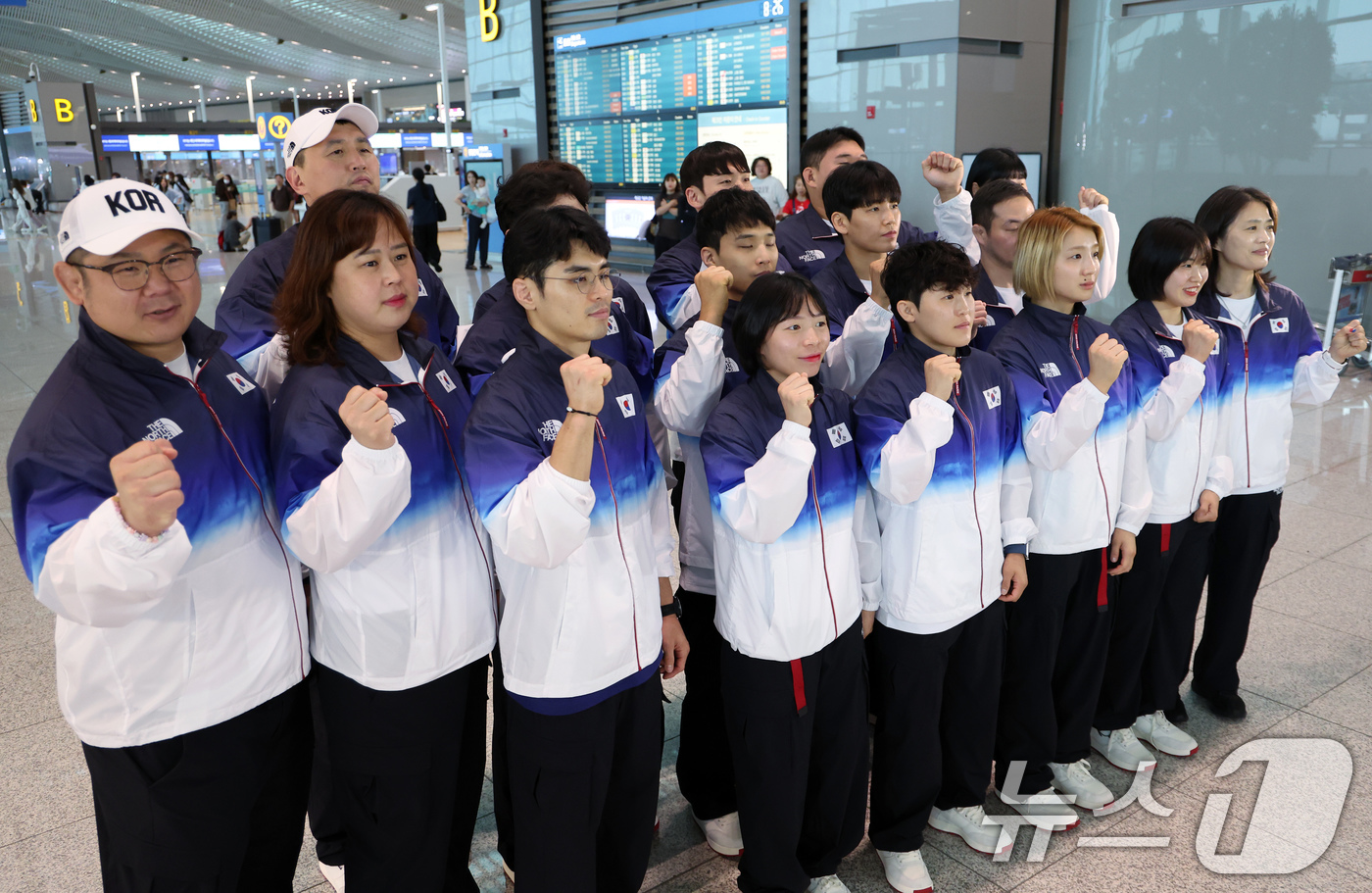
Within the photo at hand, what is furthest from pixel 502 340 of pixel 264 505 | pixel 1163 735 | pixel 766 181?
pixel 766 181

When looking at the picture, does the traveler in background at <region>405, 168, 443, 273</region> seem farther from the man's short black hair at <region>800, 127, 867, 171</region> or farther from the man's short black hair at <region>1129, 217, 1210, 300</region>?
the man's short black hair at <region>1129, 217, 1210, 300</region>

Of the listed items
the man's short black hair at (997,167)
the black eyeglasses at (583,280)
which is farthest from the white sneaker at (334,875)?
the man's short black hair at (997,167)

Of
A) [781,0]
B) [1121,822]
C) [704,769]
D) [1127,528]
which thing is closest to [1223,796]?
[1121,822]

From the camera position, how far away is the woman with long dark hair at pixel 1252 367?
114 inches

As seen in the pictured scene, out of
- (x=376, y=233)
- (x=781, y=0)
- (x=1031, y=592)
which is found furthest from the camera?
(x=781, y=0)

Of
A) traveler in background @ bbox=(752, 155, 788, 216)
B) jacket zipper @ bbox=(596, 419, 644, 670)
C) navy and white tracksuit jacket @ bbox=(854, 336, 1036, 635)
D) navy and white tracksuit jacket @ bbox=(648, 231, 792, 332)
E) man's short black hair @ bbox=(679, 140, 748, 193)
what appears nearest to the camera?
jacket zipper @ bbox=(596, 419, 644, 670)

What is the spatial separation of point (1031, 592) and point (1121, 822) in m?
0.71

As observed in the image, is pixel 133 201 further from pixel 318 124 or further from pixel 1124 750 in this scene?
pixel 1124 750

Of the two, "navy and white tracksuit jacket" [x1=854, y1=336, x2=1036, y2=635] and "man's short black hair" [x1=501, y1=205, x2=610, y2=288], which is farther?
"navy and white tracksuit jacket" [x1=854, y1=336, x2=1036, y2=635]

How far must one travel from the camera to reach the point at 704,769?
265cm

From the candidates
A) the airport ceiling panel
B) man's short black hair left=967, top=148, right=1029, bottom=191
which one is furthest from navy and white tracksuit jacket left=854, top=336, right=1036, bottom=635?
the airport ceiling panel

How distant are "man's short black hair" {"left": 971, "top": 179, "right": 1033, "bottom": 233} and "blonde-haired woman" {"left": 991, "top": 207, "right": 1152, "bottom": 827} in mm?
369

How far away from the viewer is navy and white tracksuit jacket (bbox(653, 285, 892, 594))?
2.32 m

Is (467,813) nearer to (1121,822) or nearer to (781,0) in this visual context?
(1121,822)
